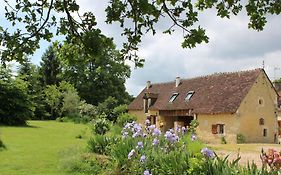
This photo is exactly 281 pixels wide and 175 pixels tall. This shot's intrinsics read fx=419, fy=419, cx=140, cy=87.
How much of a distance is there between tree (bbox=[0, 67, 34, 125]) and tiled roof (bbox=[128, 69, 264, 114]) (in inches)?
501

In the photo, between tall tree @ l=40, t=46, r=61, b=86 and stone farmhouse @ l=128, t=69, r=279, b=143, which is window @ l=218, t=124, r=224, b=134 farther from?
tall tree @ l=40, t=46, r=61, b=86

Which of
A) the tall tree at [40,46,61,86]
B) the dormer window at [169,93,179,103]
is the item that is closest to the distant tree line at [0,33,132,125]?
the tall tree at [40,46,61,86]

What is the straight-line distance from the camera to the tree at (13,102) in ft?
118

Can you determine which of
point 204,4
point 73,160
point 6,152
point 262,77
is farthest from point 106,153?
point 262,77

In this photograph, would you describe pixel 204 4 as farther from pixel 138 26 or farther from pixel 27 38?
pixel 27 38

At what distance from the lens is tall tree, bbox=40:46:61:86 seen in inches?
2650

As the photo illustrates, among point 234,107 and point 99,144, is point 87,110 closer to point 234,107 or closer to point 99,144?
point 234,107

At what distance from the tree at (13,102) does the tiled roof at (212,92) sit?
1272cm

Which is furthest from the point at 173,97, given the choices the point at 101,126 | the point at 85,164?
the point at 85,164

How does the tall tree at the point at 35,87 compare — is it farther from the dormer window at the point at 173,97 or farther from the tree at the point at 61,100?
the dormer window at the point at 173,97

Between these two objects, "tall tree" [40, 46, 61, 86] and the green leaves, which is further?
"tall tree" [40, 46, 61, 86]

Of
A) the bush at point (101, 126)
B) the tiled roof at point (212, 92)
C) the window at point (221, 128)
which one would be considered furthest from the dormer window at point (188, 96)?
the bush at point (101, 126)

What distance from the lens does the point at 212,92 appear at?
35312 mm

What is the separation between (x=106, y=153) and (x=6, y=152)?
4496 mm
